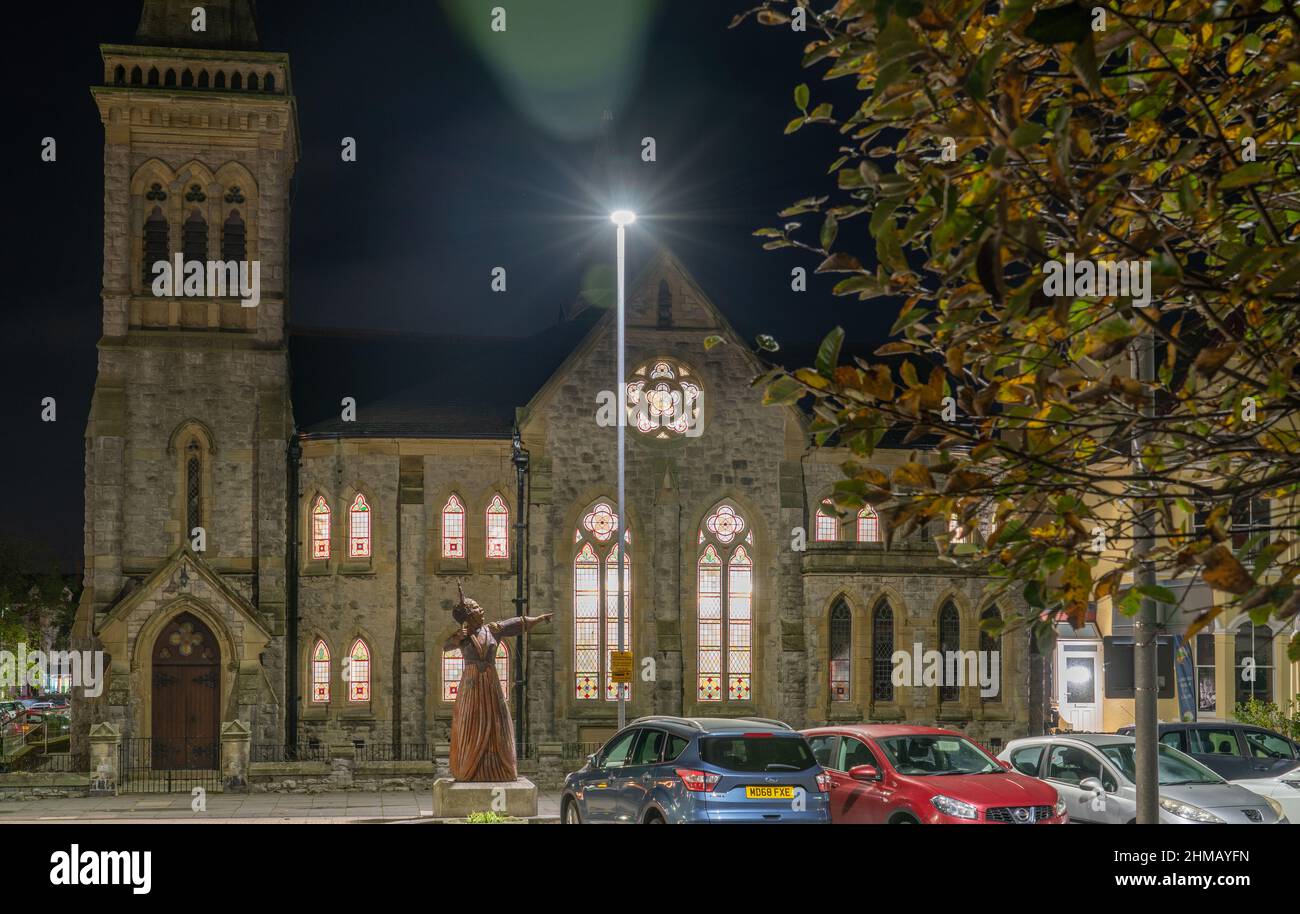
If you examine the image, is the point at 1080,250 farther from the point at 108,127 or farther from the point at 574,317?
the point at 574,317

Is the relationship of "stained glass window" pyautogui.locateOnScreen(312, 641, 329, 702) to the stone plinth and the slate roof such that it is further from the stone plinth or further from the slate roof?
the stone plinth

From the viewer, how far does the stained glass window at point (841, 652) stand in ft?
134

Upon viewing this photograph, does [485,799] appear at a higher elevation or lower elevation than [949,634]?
lower

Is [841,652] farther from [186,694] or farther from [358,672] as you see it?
[186,694]

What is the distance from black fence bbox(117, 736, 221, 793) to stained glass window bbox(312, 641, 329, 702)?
3.07m

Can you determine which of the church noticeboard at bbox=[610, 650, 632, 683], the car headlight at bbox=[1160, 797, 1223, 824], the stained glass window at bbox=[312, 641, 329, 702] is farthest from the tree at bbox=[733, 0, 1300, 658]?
the stained glass window at bbox=[312, 641, 329, 702]

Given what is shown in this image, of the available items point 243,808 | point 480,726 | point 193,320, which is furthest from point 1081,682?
point 193,320

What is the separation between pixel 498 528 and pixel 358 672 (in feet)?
17.3

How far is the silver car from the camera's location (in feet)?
59.9

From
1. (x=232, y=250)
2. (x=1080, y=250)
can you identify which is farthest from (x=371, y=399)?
(x=1080, y=250)

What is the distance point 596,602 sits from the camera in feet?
132

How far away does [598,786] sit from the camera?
18.2 metres

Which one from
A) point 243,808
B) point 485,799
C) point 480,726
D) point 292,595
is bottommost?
point 243,808

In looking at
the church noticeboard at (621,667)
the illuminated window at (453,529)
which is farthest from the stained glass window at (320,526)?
the church noticeboard at (621,667)
